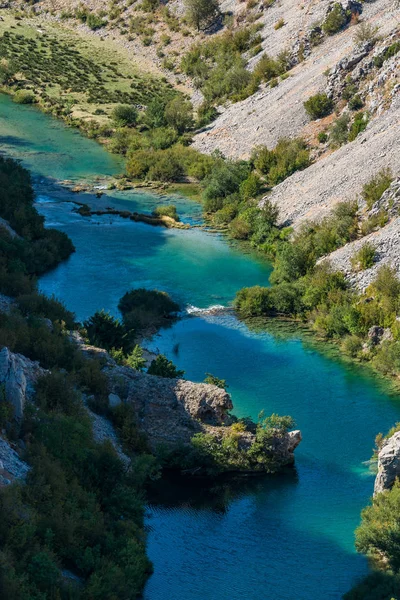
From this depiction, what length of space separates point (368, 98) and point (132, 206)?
63.1 ft

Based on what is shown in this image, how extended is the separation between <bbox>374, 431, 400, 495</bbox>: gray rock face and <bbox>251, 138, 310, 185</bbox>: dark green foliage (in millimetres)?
38245

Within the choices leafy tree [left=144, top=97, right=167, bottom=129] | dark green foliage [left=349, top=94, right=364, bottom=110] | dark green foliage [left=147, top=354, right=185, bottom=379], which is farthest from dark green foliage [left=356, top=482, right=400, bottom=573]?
leafy tree [left=144, top=97, right=167, bottom=129]

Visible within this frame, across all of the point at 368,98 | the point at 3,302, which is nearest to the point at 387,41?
the point at 368,98

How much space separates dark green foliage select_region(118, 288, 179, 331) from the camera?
171 ft

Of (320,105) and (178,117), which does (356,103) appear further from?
(178,117)

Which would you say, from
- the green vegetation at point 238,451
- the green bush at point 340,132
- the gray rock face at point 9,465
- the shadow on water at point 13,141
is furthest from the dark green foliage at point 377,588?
the shadow on water at point 13,141

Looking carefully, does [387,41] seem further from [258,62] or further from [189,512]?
[189,512]

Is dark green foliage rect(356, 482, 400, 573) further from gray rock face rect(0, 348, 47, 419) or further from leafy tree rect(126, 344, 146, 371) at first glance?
leafy tree rect(126, 344, 146, 371)

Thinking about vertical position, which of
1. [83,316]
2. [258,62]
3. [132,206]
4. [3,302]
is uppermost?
[258,62]

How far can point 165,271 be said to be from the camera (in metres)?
60.2

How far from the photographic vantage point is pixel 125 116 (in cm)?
9106

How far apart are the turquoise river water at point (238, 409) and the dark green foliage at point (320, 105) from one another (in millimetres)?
12401

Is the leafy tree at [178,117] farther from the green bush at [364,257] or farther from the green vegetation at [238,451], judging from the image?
the green vegetation at [238,451]

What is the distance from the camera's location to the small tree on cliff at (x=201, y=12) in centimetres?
10694
